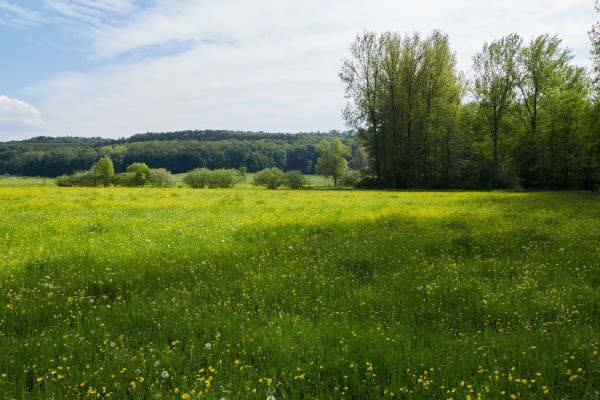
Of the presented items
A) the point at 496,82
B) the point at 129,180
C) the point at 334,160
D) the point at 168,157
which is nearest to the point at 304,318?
the point at 496,82

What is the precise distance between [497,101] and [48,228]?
51390 millimetres

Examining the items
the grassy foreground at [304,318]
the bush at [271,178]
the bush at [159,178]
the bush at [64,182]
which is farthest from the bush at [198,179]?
the grassy foreground at [304,318]

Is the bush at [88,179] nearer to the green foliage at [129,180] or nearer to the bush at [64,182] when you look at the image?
the bush at [64,182]

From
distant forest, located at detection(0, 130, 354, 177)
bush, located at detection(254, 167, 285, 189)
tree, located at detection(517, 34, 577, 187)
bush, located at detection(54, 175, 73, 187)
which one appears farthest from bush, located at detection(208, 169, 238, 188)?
distant forest, located at detection(0, 130, 354, 177)

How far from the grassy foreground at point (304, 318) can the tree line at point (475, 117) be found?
38.4m

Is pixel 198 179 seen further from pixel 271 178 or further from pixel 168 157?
pixel 168 157

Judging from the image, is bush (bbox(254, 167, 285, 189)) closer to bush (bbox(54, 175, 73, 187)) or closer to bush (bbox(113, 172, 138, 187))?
bush (bbox(113, 172, 138, 187))

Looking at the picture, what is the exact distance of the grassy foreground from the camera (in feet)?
10.6

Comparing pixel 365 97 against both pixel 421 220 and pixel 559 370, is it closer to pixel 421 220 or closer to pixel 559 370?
pixel 421 220

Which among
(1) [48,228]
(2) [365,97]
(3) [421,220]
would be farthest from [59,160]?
(3) [421,220]

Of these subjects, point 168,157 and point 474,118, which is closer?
point 474,118

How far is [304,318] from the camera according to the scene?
15.0 ft

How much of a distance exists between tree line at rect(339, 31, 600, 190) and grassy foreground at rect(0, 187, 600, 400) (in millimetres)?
38400

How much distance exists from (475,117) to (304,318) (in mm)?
52828
